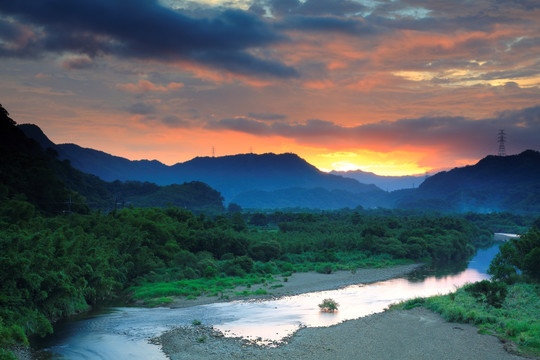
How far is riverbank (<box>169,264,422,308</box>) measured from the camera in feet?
130

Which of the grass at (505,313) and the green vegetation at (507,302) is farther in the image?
the green vegetation at (507,302)

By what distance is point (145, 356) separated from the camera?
24172mm

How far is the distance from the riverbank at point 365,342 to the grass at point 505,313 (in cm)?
83

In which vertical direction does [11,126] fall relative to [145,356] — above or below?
above

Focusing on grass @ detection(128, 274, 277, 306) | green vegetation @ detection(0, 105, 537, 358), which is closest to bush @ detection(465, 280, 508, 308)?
green vegetation @ detection(0, 105, 537, 358)

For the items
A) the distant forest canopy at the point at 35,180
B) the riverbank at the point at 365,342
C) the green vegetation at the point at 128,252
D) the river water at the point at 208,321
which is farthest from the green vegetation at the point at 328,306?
the distant forest canopy at the point at 35,180

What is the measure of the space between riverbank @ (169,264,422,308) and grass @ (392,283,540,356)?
1198 centimetres

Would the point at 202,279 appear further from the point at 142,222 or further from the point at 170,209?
the point at 170,209

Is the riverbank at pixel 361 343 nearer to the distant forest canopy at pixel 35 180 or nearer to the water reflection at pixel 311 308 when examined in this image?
the water reflection at pixel 311 308

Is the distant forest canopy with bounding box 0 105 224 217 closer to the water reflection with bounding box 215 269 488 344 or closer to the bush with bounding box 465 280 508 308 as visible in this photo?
the water reflection with bounding box 215 269 488 344

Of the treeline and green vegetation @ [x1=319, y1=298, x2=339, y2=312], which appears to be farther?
green vegetation @ [x1=319, y1=298, x2=339, y2=312]

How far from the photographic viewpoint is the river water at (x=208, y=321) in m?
25.3

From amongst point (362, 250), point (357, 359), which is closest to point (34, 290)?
point (357, 359)

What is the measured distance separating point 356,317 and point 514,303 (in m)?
11.6
